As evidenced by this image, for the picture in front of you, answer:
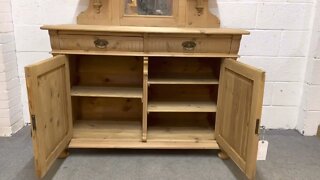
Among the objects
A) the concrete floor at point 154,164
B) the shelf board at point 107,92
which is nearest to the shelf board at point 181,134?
the concrete floor at point 154,164

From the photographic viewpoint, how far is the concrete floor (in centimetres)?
169

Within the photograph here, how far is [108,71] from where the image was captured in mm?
2164

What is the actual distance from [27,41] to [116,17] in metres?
0.74

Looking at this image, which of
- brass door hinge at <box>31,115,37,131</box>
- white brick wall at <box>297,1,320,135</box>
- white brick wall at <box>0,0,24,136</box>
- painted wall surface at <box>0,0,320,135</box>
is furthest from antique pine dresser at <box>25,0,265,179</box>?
white brick wall at <box>297,1,320,135</box>

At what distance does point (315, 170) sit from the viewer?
1793 mm

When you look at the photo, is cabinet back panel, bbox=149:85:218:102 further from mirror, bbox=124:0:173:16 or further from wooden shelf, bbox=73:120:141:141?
mirror, bbox=124:0:173:16

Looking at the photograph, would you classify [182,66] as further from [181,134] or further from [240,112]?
[240,112]

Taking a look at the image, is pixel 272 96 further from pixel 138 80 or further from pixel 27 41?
pixel 27 41

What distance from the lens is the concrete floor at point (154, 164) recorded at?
1.69 metres

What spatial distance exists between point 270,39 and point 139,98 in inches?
44.6

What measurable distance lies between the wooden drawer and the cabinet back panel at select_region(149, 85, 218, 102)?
19.4 inches

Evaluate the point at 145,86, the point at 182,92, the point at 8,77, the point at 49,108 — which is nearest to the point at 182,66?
the point at 182,92

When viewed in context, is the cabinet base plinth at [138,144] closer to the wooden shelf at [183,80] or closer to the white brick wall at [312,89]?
the wooden shelf at [183,80]

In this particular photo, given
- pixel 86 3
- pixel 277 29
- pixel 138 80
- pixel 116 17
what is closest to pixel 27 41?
pixel 86 3
